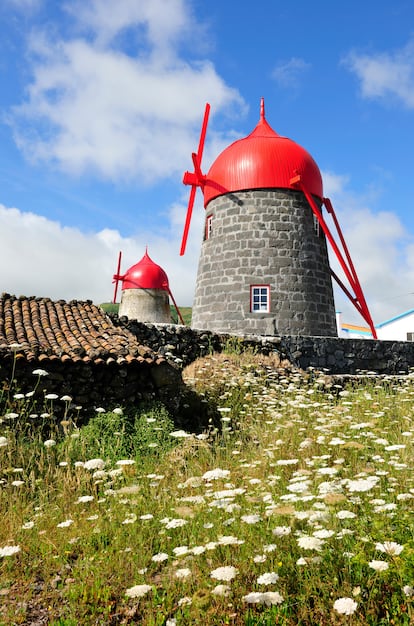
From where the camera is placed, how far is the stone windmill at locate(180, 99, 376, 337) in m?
16.8

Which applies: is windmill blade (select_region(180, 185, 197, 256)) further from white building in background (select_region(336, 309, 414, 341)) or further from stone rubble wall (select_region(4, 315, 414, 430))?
white building in background (select_region(336, 309, 414, 341))

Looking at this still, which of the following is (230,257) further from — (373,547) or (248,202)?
(373,547)

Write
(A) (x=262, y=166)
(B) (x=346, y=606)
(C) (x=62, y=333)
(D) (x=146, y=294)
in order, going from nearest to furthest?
(B) (x=346, y=606), (C) (x=62, y=333), (A) (x=262, y=166), (D) (x=146, y=294)

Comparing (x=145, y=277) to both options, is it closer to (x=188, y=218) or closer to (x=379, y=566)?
(x=188, y=218)

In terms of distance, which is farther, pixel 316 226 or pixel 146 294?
pixel 146 294

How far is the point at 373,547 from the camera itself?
10.9 ft

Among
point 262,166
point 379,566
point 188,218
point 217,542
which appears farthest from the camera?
point 188,218

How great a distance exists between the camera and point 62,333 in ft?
35.4

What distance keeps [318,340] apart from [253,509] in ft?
38.1

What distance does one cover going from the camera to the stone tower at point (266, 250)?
1675 cm

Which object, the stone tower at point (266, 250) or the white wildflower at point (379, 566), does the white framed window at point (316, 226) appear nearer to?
the stone tower at point (266, 250)

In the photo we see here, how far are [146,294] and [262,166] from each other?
47.4 ft

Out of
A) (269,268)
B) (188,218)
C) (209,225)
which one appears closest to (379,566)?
(269,268)

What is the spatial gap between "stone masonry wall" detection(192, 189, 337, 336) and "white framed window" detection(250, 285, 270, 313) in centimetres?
12
